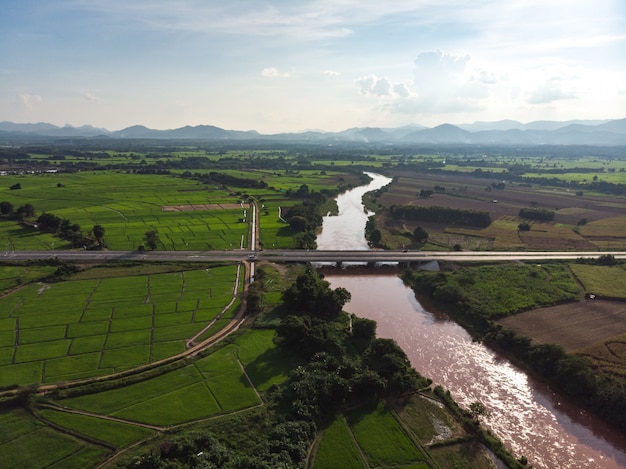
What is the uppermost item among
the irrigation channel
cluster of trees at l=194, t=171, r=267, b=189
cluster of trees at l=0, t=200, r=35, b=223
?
cluster of trees at l=194, t=171, r=267, b=189

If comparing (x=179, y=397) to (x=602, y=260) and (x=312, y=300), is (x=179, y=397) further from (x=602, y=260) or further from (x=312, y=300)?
(x=602, y=260)

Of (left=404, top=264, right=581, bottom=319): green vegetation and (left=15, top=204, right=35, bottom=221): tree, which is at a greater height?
(left=15, top=204, right=35, bottom=221): tree

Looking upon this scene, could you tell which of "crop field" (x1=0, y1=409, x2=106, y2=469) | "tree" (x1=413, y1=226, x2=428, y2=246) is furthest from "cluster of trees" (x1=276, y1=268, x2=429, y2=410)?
"tree" (x1=413, y1=226, x2=428, y2=246)

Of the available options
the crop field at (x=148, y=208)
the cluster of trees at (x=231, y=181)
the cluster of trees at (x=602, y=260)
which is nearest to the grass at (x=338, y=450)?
the crop field at (x=148, y=208)

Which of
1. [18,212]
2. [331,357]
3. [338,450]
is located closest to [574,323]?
[331,357]

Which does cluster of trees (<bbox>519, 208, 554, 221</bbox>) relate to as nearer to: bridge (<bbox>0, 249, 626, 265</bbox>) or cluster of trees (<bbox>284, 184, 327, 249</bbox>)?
bridge (<bbox>0, 249, 626, 265</bbox>)

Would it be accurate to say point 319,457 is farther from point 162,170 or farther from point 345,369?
point 162,170
